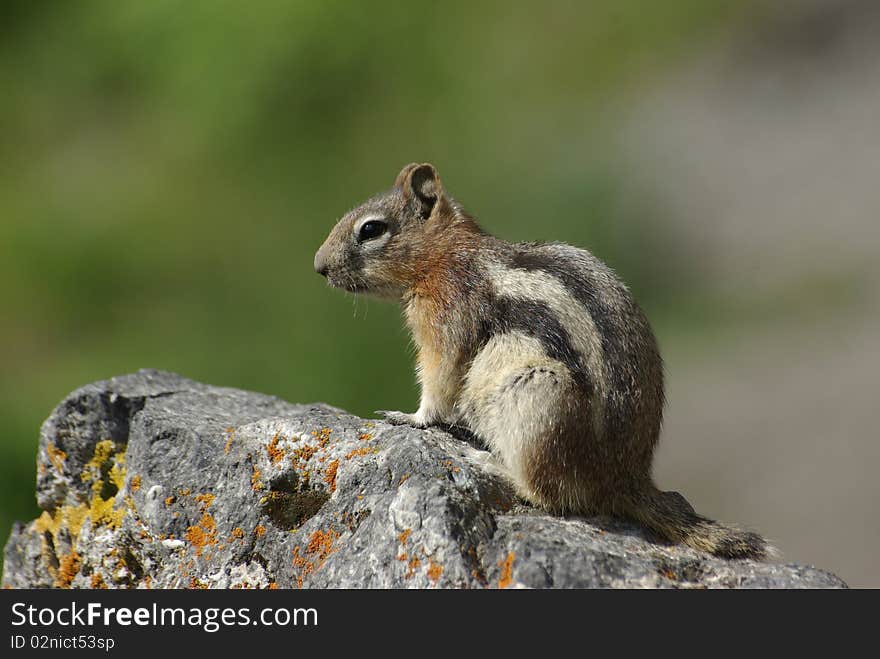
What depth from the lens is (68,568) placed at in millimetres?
5090

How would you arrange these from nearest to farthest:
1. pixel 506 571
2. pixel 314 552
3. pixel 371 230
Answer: pixel 506 571, pixel 314 552, pixel 371 230

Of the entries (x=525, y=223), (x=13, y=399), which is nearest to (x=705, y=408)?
(x=525, y=223)

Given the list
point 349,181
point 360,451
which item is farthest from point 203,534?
point 349,181

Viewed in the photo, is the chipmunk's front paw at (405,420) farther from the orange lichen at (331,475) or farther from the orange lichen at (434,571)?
the orange lichen at (434,571)

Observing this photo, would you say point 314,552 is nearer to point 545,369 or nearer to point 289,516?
point 289,516

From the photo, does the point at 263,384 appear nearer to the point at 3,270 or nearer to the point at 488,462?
the point at 3,270

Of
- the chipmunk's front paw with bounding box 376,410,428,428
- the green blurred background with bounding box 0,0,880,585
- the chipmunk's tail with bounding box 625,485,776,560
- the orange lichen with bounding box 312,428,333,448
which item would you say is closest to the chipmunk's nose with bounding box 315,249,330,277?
the chipmunk's front paw with bounding box 376,410,428,428

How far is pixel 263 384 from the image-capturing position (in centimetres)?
1062

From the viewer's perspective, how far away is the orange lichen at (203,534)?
4453 mm

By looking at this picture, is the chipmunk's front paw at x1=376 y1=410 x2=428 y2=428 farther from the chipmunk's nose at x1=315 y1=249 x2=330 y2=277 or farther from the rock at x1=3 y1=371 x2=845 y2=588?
the chipmunk's nose at x1=315 y1=249 x2=330 y2=277

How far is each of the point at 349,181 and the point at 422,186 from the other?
21.3 ft

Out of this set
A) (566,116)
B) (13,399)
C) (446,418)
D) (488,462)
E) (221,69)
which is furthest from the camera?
(566,116)

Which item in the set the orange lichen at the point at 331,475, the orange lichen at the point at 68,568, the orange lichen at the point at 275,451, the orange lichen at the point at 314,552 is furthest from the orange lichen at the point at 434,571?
the orange lichen at the point at 68,568

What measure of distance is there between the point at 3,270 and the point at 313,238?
3772mm
